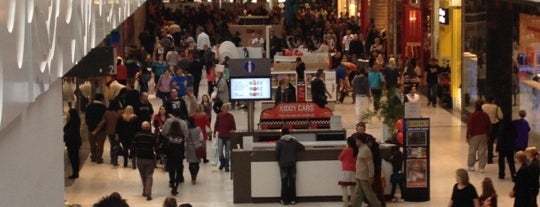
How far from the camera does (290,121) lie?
779 inches

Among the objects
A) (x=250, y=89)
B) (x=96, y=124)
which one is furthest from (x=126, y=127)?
(x=250, y=89)

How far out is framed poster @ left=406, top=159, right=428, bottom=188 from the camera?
659 inches

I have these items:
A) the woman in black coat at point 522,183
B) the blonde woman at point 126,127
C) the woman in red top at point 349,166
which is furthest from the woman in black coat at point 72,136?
the woman in black coat at point 522,183

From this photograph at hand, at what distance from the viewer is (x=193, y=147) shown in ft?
60.3

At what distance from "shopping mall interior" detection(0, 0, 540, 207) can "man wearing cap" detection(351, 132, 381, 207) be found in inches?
41.7

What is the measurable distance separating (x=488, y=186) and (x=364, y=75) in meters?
14.5

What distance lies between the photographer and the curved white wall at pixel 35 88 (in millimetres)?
3230

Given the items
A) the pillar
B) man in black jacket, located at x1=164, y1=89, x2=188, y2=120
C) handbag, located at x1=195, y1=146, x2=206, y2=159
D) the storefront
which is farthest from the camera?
the storefront

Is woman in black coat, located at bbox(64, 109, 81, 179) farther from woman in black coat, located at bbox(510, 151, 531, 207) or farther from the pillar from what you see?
the pillar

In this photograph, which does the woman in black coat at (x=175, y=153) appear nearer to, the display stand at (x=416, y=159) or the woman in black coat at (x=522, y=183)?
the display stand at (x=416, y=159)

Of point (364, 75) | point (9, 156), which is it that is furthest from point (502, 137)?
point (9, 156)

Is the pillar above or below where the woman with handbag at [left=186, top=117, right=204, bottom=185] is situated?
above

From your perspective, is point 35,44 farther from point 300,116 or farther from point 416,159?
point 300,116

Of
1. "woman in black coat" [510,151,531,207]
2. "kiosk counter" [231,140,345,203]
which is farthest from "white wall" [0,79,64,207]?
"kiosk counter" [231,140,345,203]
